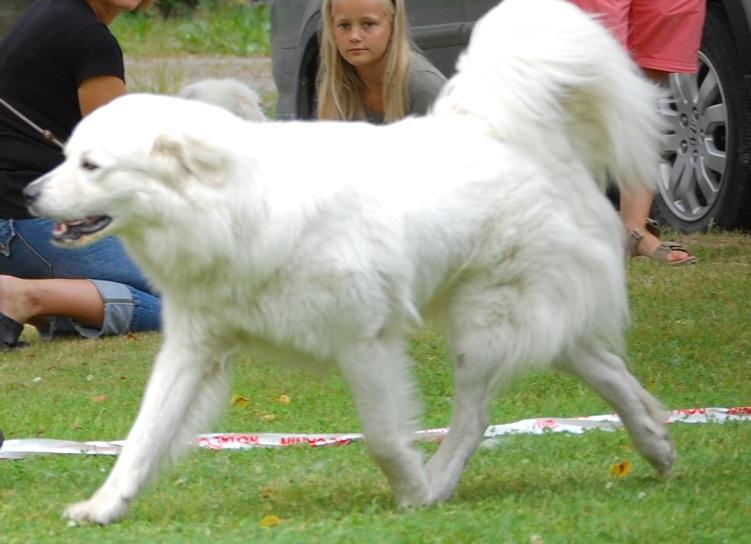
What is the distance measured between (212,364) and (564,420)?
178 centimetres

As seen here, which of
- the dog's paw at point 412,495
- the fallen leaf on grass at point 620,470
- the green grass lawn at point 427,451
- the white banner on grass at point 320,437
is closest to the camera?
the green grass lawn at point 427,451

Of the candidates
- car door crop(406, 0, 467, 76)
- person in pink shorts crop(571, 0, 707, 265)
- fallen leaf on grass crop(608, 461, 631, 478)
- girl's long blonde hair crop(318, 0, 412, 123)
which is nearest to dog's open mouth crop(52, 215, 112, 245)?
fallen leaf on grass crop(608, 461, 631, 478)

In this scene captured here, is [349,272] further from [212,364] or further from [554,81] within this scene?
[554,81]

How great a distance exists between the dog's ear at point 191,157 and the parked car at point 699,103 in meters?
4.38

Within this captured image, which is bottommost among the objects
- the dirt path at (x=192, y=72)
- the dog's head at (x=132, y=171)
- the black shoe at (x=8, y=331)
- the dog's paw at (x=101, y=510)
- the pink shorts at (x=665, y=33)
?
the dirt path at (x=192, y=72)

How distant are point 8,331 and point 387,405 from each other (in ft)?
12.1

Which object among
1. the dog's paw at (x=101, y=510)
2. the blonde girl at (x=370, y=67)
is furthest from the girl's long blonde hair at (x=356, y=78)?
the dog's paw at (x=101, y=510)

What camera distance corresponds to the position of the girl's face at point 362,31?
22.1 ft

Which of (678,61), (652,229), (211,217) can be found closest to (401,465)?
(211,217)

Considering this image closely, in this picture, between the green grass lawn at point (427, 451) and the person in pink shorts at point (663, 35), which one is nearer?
the green grass lawn at point (427, 451)

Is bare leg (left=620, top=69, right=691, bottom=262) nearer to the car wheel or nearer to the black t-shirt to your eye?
the car wheel

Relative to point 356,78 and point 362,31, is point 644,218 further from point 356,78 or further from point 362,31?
point 362,31

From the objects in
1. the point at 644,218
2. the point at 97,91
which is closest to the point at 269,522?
the point at 97,91

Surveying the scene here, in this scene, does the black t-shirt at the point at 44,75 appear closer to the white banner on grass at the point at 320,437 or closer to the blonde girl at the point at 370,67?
the blonde girl at the point at 370,67
